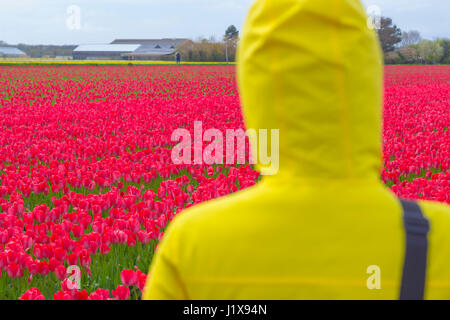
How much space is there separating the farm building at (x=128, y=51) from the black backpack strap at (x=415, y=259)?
381 ft

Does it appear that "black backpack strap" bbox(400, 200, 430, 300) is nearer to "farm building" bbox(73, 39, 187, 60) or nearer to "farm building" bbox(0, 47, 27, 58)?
"farm building" bbox(73, 39, 187, 60)

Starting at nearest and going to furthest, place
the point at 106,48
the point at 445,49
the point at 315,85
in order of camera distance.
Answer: the point at 315,85, the point at 445,49, the point at 106,48

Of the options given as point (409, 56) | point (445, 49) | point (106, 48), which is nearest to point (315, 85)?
point (409, 56)

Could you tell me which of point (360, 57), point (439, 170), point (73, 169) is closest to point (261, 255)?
point (360, 57)

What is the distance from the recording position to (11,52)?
448 ft

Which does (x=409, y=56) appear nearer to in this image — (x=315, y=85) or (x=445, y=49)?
(x=445, y=49)

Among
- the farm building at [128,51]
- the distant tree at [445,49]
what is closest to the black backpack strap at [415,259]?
the distant tree at [445,49]

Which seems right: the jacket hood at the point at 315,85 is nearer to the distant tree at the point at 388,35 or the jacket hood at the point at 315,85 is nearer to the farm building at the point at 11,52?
the distant tree at the point at 388,35

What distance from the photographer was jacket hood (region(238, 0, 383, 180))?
4.33 ft

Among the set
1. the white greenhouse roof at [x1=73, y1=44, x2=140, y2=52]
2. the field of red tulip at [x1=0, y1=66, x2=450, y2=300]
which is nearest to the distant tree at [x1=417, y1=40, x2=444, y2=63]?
the white greenhouse roof at [x1=73, y1=44, x2=140, y2=52]

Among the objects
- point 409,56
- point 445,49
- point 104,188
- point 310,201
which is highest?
point 445,49

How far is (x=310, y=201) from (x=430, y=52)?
3867 inches

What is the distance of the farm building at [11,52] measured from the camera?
134 meters
